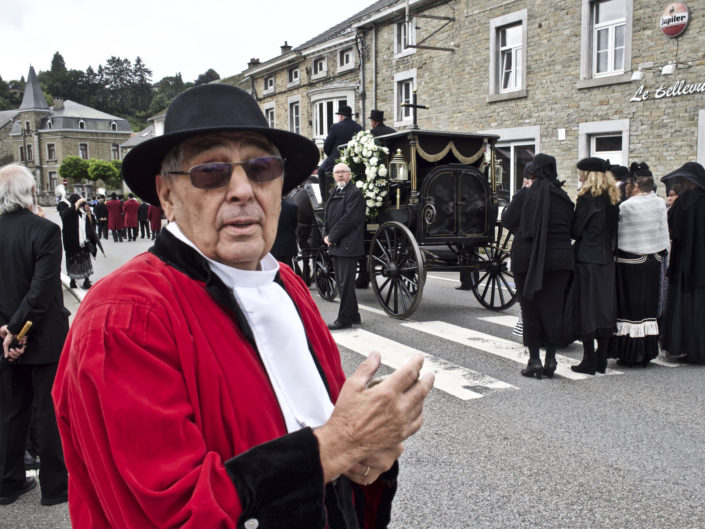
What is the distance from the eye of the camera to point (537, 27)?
1600 cm

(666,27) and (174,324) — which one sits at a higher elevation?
(666,27)

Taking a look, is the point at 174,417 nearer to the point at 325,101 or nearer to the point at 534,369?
the point at 534,369

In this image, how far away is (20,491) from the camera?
3.74m

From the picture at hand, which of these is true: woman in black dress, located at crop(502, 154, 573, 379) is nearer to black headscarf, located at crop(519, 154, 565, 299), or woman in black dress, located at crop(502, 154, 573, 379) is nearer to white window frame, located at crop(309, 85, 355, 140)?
black headscarf, located at crop(519, 154, 565, 299)

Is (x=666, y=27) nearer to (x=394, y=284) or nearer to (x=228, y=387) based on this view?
(x=394, y=284)

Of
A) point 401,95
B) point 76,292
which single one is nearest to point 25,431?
point 76,292

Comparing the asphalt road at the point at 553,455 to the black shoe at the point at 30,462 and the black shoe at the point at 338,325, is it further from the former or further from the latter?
the black shoe at the point at 338,325

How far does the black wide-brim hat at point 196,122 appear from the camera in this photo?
57.8 inches

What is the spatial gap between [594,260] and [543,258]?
2.29 feet

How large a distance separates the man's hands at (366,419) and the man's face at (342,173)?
6.90 m

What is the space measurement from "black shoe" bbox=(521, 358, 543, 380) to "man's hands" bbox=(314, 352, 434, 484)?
491cm

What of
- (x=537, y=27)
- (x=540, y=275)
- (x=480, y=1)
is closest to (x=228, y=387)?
(x=540, y=275)

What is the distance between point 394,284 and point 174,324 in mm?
7628

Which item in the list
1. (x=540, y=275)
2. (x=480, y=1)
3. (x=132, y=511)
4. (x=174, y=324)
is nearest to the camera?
(x=132, y=511)
